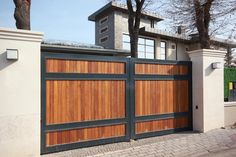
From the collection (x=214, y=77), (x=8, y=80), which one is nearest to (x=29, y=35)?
(x=8, y=80)

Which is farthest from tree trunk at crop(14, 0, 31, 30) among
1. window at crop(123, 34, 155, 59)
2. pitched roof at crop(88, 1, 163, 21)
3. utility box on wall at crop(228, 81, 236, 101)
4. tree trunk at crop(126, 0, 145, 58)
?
window at crop(123, 34, 155, 59)

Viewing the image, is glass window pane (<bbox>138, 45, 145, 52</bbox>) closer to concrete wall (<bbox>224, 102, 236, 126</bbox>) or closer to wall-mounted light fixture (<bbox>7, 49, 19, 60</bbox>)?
concrete wall (<bbox>224, 102, 236, 126</bbox>)

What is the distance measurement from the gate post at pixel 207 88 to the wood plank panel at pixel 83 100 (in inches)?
107

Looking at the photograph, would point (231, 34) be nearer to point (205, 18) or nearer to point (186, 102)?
point (205, 18)

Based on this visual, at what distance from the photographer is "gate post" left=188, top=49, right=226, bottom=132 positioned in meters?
8.59

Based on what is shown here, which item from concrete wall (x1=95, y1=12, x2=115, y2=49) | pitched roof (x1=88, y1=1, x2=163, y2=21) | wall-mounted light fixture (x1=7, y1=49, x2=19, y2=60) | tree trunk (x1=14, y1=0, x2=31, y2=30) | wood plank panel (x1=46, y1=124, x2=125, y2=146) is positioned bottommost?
wood plank panel (x1=46, y1=124, x2=125, y2=146)

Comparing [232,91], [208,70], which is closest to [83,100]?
[208,70]

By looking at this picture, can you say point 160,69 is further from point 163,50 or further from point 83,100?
point 163,50

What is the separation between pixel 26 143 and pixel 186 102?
16.8 feet

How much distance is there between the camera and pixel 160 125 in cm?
808

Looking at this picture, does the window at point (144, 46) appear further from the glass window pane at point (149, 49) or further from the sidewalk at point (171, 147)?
the sidewalk at point (171, 147)

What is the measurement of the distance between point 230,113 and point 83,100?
567 centimetres

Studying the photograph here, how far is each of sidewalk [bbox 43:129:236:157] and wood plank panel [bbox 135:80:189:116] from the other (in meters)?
0.81

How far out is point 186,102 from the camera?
8734 millimetres
